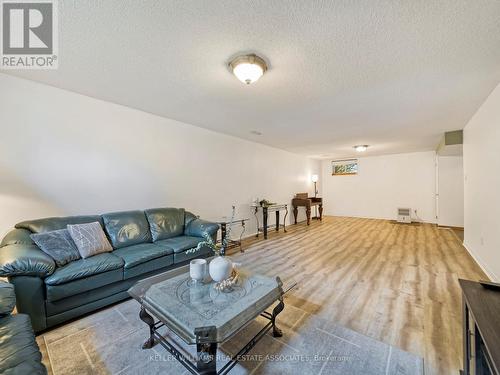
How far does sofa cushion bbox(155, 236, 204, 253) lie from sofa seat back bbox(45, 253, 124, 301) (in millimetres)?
615

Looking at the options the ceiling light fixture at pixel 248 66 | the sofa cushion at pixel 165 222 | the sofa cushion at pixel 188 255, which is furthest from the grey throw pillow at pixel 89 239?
the ceiling light fixture at pixel 248 66

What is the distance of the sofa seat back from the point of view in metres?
1.75

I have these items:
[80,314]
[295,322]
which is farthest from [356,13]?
[80,314]

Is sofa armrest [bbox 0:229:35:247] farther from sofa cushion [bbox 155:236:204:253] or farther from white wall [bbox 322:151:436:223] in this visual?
white wall [bbox 322:151:436:223]

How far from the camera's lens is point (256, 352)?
1534mm

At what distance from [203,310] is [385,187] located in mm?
7989

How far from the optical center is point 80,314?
6.31 feet

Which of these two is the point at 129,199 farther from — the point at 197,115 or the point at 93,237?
the point at 197,115

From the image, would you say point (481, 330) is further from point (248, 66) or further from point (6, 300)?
point (6, 300)

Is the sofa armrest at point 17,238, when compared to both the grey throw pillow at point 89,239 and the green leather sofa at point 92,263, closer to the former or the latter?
the green leather sofa at point 92,263

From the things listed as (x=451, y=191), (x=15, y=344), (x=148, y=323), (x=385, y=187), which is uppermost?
(x=385, y=187)

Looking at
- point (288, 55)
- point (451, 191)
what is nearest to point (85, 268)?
point (288, 55)

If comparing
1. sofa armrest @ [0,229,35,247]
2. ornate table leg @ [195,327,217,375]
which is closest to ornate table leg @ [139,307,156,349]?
ornate table leg @ [195,327,217,375]

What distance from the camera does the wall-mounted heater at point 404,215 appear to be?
22.0ft
